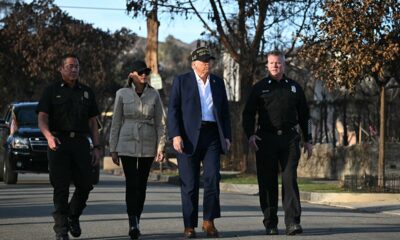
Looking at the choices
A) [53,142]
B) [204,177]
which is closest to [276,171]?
[204,177]

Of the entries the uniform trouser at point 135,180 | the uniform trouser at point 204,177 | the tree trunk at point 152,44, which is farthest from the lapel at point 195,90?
the tree trunk at point 152,44

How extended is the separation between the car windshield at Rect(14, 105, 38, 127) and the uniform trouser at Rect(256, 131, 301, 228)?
34.9 feet

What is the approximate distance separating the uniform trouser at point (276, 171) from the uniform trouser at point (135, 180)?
140cm

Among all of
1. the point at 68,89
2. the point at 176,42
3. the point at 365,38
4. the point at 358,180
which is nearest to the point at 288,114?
the point at 68,89

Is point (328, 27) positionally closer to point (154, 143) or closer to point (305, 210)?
point (305, 210)

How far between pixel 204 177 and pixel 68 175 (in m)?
1.46

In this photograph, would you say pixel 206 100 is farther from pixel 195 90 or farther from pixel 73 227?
pixel 73 227

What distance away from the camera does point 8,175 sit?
2084 cm

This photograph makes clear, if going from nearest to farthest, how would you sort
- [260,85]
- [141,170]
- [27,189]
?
[141,170] < [260,85] < [27,189]

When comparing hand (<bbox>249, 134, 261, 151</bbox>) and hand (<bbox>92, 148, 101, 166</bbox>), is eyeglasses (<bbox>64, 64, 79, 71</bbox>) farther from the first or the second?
hand (<bbox>249, 134, 261, 151</bbox>)

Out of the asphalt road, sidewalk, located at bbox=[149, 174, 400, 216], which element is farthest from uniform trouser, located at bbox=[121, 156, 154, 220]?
sidewalk, located at bbox=[149, 174, 400, 216]

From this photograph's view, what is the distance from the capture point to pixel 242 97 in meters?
26.5

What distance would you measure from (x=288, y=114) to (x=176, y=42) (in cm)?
12818

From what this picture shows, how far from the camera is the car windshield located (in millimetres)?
20453
